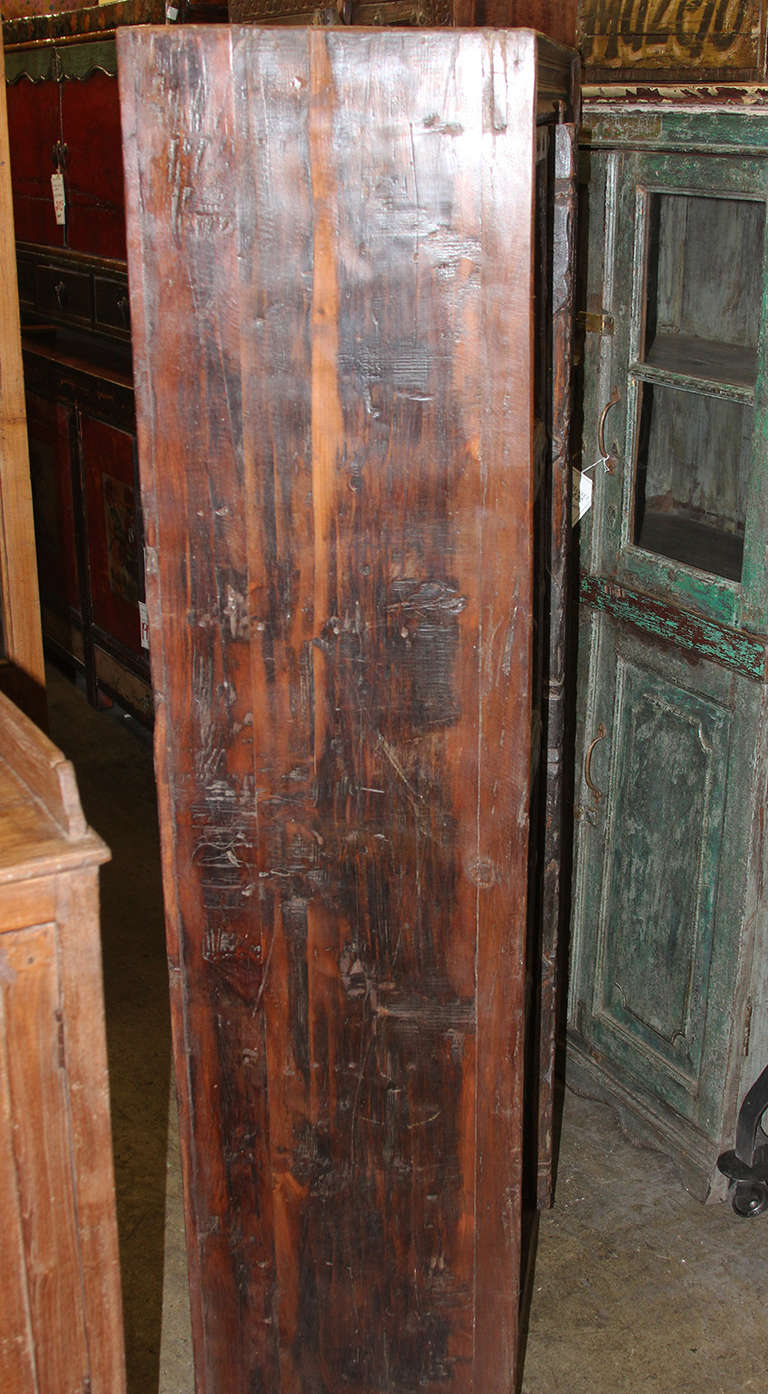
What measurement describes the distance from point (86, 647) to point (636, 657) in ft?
9.75

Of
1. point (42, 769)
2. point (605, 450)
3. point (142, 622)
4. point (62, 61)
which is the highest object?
point (62, 61)

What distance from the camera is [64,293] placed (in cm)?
539

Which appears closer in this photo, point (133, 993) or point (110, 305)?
point (133, 993)

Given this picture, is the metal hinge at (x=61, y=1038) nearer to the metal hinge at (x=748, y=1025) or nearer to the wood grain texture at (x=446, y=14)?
the metal hinge at (x=748, y=1025)

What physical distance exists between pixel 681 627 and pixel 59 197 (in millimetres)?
3380

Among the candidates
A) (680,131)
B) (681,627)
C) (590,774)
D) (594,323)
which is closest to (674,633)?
(681,627)

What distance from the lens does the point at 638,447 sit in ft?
9.67

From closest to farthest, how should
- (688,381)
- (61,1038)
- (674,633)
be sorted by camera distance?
(61,1038) → (688,381) → (674,633)

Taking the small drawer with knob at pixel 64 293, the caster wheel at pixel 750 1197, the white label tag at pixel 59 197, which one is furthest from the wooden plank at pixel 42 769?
the white label tag at pixel 59 197

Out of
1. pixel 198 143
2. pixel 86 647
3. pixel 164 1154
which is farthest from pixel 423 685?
pixel 86 647

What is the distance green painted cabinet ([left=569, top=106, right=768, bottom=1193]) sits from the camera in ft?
8.88

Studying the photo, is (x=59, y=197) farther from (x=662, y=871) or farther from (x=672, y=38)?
(x=662, y=871)

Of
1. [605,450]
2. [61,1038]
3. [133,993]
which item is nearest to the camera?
[61,1038]

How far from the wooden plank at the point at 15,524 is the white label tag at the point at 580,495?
1034mm
